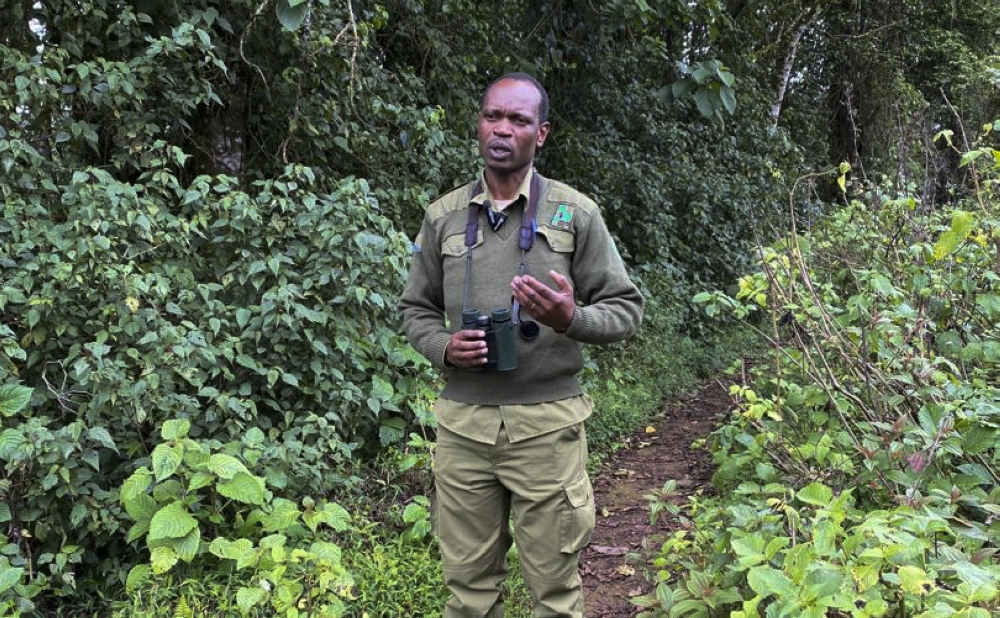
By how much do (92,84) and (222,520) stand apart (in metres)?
2.62

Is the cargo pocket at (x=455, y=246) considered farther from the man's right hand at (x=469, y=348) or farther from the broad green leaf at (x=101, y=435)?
the broad green leaf at (x=101, y=435)

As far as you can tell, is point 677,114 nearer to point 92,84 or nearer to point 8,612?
point 92,84

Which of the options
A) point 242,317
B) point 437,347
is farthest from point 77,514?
point 437,347

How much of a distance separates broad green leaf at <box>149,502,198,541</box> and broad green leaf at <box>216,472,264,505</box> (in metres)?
0.16

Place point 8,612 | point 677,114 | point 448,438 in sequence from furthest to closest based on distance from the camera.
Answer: point 677,114 < point 8,612 < point 448,438

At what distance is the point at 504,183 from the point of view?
2387mm

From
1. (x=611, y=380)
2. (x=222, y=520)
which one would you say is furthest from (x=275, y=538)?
(x=611, y=380)

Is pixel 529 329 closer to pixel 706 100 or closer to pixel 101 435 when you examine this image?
pixel 101 435

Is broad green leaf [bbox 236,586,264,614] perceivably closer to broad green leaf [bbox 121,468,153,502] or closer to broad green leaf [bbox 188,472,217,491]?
broad green leaf [bbox 188,472,217,491]

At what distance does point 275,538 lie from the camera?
306 cm

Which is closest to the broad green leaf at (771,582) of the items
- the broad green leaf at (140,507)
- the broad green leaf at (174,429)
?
the broad green leaf at (174,429)

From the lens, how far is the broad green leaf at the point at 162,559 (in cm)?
292

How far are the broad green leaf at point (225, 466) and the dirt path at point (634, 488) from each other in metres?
1.79

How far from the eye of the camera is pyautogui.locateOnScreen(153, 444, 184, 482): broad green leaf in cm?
296
